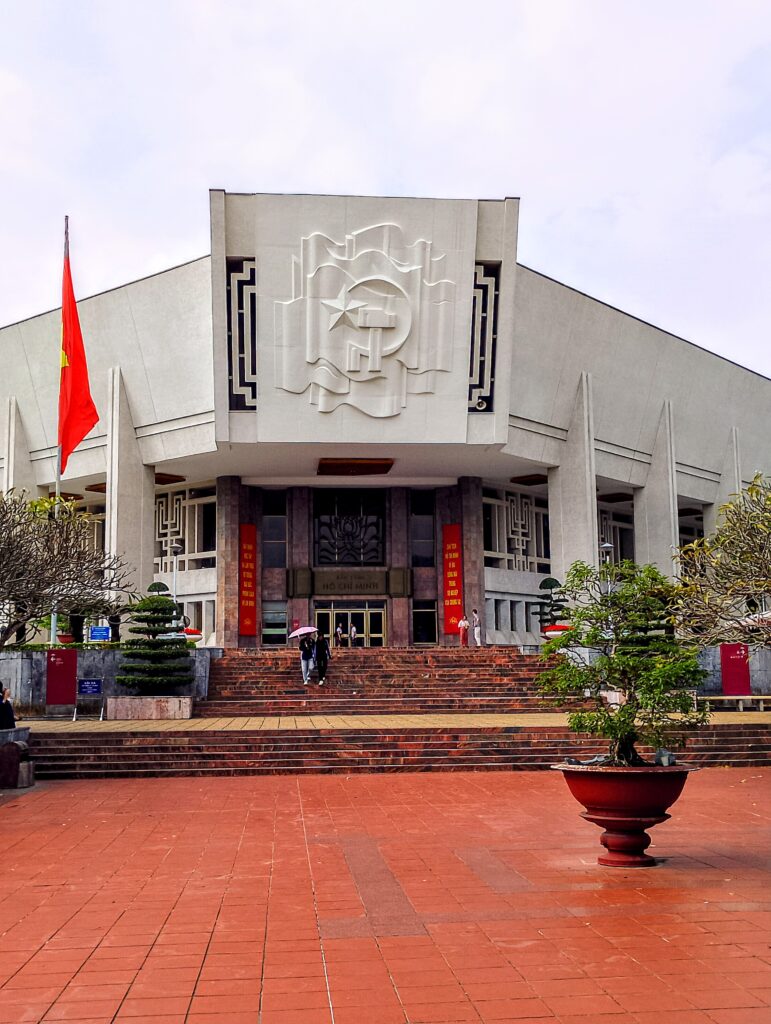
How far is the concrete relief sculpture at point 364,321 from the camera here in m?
27.9

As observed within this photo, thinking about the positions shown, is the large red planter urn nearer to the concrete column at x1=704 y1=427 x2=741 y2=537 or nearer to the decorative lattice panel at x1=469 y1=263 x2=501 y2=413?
the decorative lattice panel at x1=469 y1=263 x2=501 y2=413

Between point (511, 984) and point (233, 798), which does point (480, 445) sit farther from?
point (511, 984)

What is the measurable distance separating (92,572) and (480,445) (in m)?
14.6

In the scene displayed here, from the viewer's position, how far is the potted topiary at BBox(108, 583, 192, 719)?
2005 cm

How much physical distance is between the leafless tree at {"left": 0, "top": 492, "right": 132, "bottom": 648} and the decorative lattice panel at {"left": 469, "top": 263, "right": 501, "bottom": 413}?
46.9ft

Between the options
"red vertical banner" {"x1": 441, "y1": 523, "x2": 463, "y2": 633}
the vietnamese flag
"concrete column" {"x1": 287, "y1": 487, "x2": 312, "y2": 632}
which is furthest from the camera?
"concrete column" {"x1": 287, "y1": 487, "x2": 312, "y2": 632}

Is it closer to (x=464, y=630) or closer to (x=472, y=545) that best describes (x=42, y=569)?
(x=464, y=630)

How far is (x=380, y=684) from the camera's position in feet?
77.6

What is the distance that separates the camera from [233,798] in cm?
1193

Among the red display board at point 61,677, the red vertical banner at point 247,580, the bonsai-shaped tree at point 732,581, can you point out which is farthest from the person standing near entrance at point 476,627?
the bonsai-shaped tree at point 732,581

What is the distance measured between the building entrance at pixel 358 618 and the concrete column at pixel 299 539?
62 centimetres

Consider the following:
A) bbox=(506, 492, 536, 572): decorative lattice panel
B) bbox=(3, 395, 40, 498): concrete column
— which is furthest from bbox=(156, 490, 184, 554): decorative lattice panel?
bbox=(506, 492, 536, 572): decorative lattice panel

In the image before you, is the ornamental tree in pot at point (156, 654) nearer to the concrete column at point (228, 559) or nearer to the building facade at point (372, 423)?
the building facade at point (372, 423)

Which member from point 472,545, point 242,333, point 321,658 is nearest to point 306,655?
point 321,658
